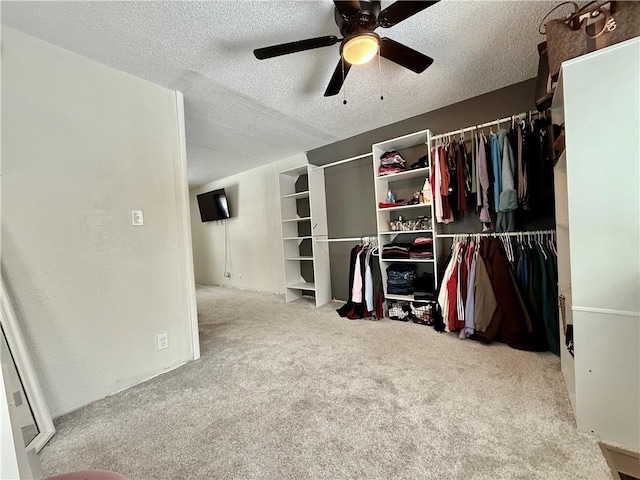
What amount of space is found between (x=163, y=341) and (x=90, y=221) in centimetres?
101

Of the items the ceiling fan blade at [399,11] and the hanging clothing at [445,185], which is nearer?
the ceiling fan blade at [399,11]

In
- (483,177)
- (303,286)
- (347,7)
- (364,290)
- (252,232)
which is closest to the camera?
(347,7)

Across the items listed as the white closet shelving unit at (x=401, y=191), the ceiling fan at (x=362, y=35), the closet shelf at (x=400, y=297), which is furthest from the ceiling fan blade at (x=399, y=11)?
the closet shelf at (x=400, y=297)

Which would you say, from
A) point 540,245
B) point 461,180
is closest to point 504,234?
point 540,245

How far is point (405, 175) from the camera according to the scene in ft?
9.86

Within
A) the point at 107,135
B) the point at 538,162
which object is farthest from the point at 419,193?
the point at 107,135

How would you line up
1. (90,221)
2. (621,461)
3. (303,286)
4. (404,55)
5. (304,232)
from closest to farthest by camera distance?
1. (621,461)
2. (404,55)
3. (90,221)
4. (303,286)
5. (304,232)

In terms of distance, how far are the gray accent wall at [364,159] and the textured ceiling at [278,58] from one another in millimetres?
123

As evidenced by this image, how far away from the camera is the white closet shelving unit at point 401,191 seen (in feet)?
9.76

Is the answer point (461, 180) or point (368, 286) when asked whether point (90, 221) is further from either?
point (461, 180)

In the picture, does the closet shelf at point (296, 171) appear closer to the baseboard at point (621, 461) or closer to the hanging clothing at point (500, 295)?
the hanging clothing at point (500, 295)

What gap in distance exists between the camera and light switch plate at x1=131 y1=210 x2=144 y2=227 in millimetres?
1979

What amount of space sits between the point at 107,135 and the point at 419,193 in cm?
273

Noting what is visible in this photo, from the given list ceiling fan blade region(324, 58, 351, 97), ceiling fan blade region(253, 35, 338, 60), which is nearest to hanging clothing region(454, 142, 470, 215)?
ceiling fan blade region(324, 58, 351, 97)
